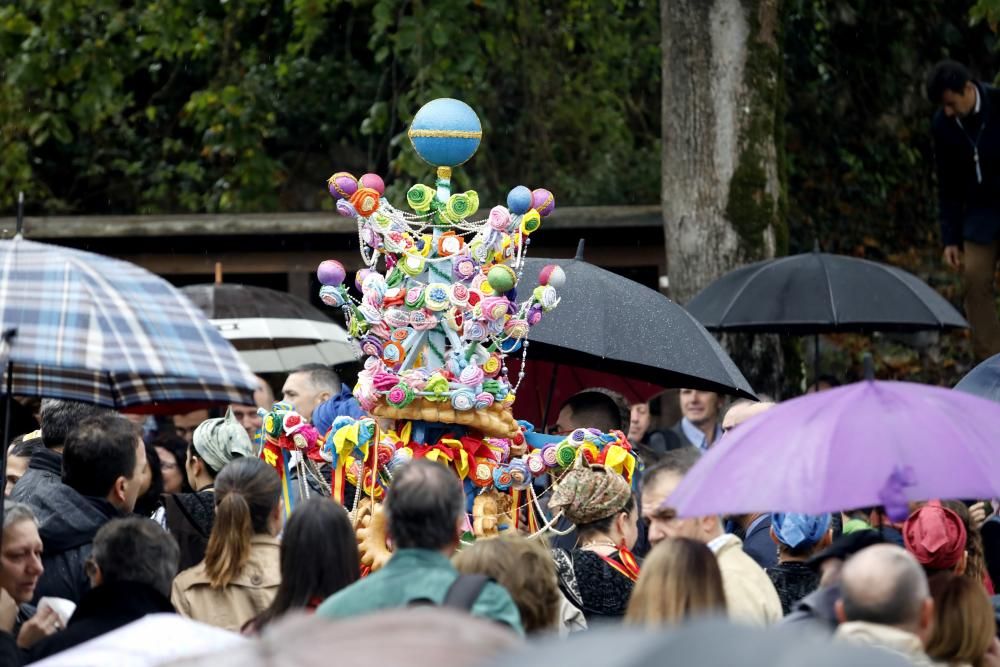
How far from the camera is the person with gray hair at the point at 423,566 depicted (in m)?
4.15

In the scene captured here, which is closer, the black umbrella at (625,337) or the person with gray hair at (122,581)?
the person with gray hair at (122,581)

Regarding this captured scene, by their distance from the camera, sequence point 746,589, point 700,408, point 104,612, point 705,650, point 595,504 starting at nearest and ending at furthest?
point 705,650 → point 104,612 → point 746,589 → point 595,504 → point 700,408

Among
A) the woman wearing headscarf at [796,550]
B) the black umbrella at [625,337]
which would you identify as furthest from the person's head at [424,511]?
the black umbrella at [625,337]

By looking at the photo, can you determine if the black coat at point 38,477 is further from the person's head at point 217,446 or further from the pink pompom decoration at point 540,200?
the pink pompom decoration at point 540,200

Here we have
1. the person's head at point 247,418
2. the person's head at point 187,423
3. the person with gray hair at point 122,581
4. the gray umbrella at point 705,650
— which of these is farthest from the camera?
the person's head at point 187,423

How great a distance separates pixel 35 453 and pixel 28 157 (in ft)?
32.6

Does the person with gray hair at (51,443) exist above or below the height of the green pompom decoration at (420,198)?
below

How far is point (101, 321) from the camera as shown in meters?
4.39

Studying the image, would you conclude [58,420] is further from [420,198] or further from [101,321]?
[101,321]

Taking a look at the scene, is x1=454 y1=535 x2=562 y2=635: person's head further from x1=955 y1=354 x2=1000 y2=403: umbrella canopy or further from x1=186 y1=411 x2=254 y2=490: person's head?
x1=955 y1=354 x2=1000 y2=403: umbrella canopy

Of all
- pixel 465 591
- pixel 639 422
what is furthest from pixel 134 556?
pixel 639 422

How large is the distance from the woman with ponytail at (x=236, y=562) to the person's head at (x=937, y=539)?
1.93 meters

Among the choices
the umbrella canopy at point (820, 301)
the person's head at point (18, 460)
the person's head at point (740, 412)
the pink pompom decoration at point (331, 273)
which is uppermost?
the pink pompom decoration at point (331, 273)

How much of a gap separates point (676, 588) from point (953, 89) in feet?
19.1
